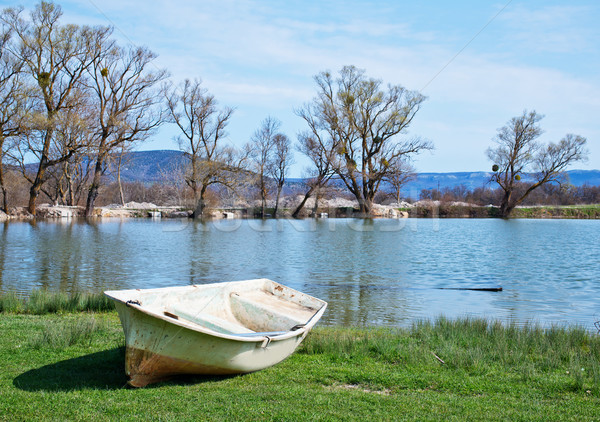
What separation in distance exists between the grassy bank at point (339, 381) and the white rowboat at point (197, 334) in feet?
0.76

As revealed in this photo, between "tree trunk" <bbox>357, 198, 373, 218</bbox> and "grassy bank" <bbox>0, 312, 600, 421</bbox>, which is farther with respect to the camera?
"tree trunk" <bbox>357, 198, 373, 218</bbox>

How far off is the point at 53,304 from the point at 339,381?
23.6 feet

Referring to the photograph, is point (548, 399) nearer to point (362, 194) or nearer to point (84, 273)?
point (84, 273)

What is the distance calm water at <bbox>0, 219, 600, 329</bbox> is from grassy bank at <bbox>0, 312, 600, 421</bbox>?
9.89ft

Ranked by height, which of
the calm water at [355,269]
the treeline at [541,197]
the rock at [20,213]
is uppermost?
the treeline at [541,197]

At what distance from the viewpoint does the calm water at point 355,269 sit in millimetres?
12758

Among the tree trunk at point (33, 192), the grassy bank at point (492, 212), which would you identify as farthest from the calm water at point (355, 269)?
the grassy bank at point (492, 212)

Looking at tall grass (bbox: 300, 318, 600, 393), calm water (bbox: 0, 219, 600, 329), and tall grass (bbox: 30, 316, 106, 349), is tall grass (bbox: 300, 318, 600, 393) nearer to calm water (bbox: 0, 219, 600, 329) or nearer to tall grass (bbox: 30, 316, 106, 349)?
calm water (bbox: 0, 219, 600, 329)

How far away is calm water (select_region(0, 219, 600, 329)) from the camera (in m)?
12.8

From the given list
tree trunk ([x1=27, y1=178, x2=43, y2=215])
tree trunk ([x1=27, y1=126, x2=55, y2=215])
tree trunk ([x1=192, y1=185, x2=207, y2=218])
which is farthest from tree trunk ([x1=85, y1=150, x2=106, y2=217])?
tree trunk ([x1=192, y1=185, x2=207, y2=218])

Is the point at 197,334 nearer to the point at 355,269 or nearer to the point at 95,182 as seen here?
the point at 355,269

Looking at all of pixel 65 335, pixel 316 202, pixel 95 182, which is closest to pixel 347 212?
pixel 316 202

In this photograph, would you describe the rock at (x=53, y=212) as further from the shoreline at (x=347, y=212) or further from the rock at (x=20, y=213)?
the rock at (x=20, y=213)

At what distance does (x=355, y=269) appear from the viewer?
1886 cm
